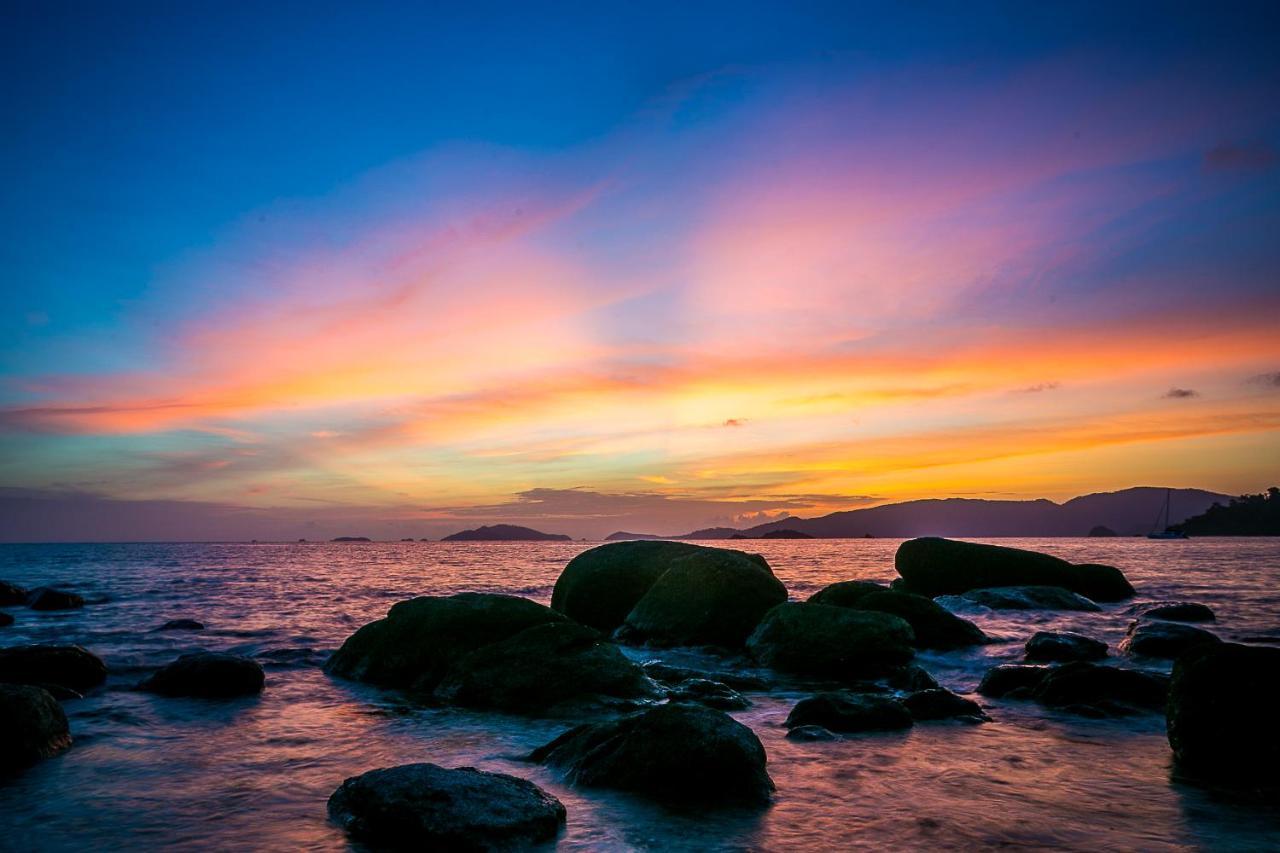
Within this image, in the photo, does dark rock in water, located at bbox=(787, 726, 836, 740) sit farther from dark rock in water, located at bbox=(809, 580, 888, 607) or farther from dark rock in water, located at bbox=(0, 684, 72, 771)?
dark rock in water, located at bbox=(809, 580, 888, 607)

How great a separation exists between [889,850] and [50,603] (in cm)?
3437

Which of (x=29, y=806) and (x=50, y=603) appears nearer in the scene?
(x=29, y=806)

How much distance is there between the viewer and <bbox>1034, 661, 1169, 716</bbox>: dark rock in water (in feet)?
36.9

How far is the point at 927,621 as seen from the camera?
18578 mm

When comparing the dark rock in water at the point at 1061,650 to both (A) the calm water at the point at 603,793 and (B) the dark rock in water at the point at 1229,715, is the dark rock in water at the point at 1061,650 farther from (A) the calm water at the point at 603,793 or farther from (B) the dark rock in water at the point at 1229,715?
(B) the dark rock in water at the point at 1229,715

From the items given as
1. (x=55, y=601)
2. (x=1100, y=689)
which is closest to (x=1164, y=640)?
(x=1100, y=689)

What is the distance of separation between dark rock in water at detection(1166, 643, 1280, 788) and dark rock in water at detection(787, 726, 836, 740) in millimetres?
3619

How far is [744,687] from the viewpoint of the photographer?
13.5m

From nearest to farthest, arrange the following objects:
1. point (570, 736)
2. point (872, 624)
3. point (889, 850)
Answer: point (889, 850) < point (570, 736) < point (872, 624)

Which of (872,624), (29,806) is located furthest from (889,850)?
(872,624)

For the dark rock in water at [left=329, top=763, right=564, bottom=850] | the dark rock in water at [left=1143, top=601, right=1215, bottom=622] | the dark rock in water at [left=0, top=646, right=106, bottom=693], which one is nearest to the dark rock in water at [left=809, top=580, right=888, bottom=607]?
the dark rock in water at [left=1143, top=601, right=1215, bottom=622]

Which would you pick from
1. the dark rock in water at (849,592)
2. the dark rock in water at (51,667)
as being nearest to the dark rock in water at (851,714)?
the dark rock in water at (849,592)

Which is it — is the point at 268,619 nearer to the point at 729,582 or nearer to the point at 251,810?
the point at 729,582

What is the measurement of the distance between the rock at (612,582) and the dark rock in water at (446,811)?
49.1ft
